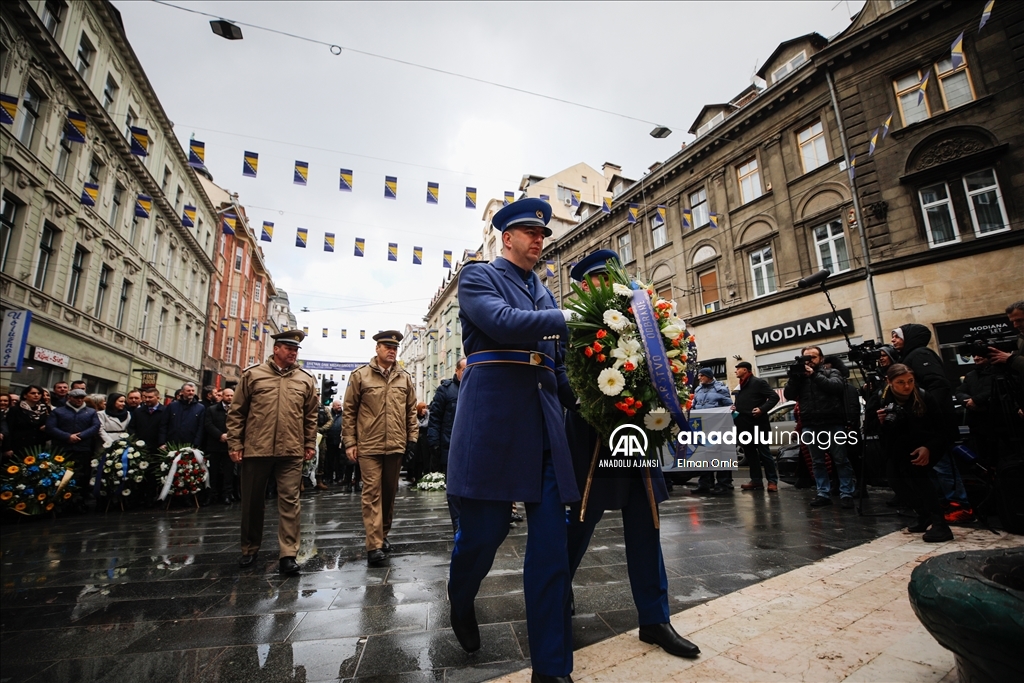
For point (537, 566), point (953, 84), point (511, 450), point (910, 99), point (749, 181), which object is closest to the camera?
point (537, 566)

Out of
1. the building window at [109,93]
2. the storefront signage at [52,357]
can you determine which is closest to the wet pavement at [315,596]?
the storefront signage at [52,357]

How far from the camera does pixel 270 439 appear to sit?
4.30 metres

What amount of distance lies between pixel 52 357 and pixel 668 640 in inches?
750

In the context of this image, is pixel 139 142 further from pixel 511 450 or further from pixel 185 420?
pixel 511 450

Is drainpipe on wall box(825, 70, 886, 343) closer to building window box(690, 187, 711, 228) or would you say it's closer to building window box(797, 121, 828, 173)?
building window box(797, 121, 828, 173)

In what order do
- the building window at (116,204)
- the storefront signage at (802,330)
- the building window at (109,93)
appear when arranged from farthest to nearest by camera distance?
the building window at (116,204) → the building window at (109,93) → the storefront signage at (802,330)

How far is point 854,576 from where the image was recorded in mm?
3174

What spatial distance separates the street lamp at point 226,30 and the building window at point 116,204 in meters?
15.2

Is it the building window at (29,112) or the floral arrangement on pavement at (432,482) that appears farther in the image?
the building window at (29,112)

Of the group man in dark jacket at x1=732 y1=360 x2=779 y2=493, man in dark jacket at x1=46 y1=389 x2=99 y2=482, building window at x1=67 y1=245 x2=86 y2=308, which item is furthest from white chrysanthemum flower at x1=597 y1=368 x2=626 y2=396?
building window at x1=67 y1=245 x2=86 y2=308

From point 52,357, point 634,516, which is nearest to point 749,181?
point 634,516

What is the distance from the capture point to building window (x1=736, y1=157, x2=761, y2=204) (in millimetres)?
18312

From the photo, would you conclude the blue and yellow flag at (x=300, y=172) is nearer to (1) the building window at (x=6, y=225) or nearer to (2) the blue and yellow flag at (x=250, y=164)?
(2) the blue and yellow flag at (x=250, y=164)

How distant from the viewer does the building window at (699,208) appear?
20.2 m
